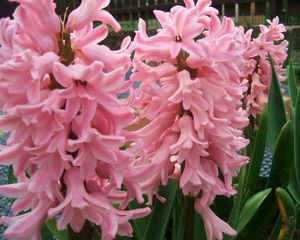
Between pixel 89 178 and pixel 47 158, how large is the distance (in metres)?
0.06

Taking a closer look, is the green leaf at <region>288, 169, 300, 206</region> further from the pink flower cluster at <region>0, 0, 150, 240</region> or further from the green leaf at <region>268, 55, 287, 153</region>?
the pink flower cluster at <region>0, 0, 150, 240</region>

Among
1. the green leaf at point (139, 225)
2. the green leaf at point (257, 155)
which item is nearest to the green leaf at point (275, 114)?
the green leaf at point (257, 155)

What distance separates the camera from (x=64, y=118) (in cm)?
66

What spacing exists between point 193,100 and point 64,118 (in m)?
0.22

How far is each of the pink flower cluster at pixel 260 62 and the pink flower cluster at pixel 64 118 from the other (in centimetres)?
101

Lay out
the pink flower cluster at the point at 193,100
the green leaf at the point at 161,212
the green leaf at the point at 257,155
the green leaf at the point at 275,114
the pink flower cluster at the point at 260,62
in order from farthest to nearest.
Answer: the pink flower cluster at the point at 260,62, the green leaf at the point at 275,114, the green leaf at the point at 257,155, the green leaf at the point at 161,212, the pink flower cluster at the point at 193,100

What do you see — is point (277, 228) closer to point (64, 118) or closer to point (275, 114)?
point (275, 114)

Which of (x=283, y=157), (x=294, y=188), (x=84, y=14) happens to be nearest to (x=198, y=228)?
(x=283, y=157)

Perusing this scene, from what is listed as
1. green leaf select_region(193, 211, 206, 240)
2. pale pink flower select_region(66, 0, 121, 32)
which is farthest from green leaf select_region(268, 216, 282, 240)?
pale pink flower select_region(66, 0, 121, 32)

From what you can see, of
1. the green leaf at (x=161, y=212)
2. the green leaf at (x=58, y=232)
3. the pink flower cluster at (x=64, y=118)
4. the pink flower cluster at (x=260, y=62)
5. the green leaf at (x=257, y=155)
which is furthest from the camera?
the pink flower cluster at (x=260, y=62)

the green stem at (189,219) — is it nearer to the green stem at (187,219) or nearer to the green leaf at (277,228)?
the green stem at (187,219)

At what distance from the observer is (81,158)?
667 mm

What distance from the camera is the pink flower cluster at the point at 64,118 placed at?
0.66 metres

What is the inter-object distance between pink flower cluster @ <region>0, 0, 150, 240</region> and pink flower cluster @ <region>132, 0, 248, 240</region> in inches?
3.8
